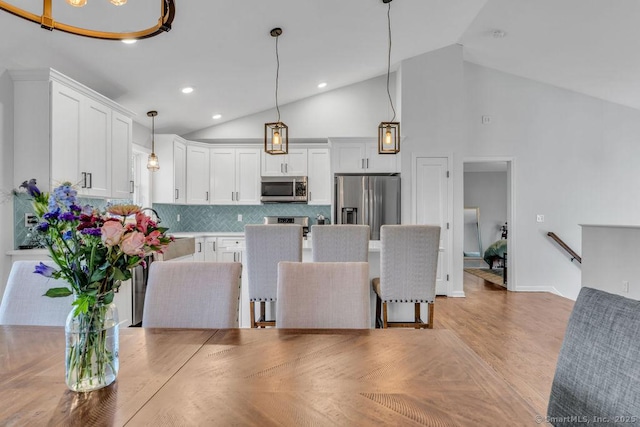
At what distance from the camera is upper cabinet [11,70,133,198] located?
2639mm

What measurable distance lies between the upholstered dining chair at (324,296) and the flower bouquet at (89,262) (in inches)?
27.1

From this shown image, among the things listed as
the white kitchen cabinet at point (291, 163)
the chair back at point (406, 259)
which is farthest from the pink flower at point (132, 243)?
the white kitchen cabinet at point (291, 163)

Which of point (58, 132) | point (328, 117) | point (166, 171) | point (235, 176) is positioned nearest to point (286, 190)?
point (235, 176)

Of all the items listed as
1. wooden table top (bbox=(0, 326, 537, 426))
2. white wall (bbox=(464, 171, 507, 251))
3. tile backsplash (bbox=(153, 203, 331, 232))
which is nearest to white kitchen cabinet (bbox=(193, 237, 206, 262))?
tile backsplash (bbox=(153, 203, 331, 232))

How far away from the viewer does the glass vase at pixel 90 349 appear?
838 millimetres

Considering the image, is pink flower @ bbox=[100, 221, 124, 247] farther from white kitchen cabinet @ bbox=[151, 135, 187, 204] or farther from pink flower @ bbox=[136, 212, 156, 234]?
white kitchen cabinet @ bbox=[151, 135, 187, 204]

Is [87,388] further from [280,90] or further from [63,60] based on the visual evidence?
[280,90]

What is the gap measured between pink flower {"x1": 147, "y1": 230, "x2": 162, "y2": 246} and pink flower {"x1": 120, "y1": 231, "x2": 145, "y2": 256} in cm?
4

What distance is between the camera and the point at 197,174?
5.53 metres

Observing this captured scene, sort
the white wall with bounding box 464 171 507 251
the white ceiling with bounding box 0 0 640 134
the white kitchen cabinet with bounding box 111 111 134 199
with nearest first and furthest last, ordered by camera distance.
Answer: the white ceiling with bounding box 0 0 640 134 < the white kitchen cabinet with bounding box 111 111 134 199 < the white wall with bounding box 464 171 507 251

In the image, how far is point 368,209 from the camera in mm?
5027

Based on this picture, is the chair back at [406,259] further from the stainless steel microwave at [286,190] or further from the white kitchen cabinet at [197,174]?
the white kitchen cabinet at [197,174]

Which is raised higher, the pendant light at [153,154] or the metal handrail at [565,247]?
the pendant light at [153,154]

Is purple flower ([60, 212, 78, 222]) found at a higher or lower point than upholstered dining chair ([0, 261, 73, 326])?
higher
